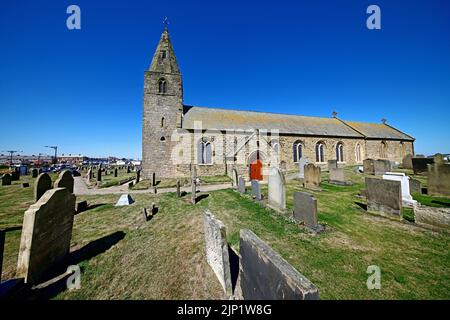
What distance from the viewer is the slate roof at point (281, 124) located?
2078cm

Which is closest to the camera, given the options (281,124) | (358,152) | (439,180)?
(439,180)

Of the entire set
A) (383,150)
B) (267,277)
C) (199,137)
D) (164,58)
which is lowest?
(267,277)

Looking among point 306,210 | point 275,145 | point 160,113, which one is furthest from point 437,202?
point 160,113

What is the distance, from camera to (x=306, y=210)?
5.73 meters

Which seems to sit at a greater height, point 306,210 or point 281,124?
point 281,124

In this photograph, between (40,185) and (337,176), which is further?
(337,176)

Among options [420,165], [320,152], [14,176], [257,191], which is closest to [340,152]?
[320,152]

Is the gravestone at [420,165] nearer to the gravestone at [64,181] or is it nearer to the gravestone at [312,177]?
the gravestone at [312,177]

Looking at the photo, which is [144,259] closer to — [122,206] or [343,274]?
[343,274]

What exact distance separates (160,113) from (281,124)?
15413 millimetres

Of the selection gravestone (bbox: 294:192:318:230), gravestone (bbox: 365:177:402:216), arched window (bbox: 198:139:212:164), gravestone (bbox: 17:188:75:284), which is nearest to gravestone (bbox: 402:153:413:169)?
gravestone (bbox: 365:177:402:216)

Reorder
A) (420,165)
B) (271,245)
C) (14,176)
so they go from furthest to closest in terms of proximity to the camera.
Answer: (14,176)
(420,165)
(271,245)

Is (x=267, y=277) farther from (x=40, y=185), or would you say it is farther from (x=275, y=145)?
(x=275, y=145)
